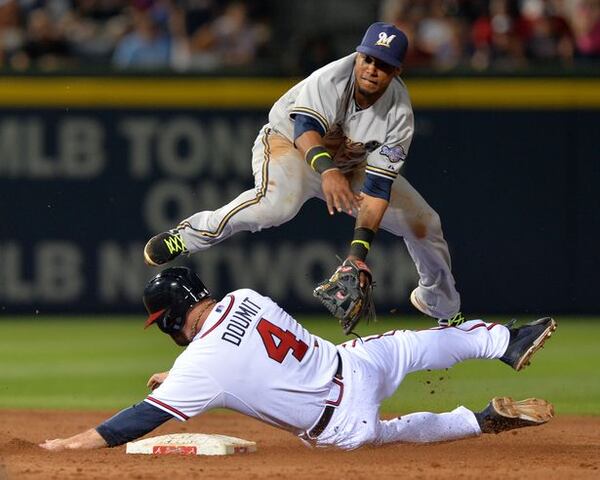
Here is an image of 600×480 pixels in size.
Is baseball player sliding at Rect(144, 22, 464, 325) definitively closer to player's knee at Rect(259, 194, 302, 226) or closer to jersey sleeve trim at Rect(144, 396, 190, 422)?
player's knee at Rect(259, 194, 302, 226)

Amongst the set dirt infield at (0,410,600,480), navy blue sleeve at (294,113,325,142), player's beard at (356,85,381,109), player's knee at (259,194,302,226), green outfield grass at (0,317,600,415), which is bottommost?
green outfield grass at (0,317,600,415)

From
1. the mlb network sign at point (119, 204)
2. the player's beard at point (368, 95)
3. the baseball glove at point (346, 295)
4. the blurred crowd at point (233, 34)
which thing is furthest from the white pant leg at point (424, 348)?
the blurred crowd at point (233, 34)

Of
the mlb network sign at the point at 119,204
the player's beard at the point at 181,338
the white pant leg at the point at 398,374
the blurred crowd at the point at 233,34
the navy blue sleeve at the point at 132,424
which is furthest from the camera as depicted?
the blurred crowd at the point at 233,34

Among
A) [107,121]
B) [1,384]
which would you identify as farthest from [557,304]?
[1,384]

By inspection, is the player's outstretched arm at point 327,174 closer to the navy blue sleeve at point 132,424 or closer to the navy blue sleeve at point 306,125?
the navy blue sleeve at point 306,125

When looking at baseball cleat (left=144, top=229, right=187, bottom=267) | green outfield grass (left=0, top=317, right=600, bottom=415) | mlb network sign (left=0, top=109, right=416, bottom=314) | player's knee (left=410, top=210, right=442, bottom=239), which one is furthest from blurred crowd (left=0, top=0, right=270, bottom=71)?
baseball cleat (left=144, top=229, right=187, bottom=267)

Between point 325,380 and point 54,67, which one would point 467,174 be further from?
point 325,380

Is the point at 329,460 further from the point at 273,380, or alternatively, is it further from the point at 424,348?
the point at 424,348
